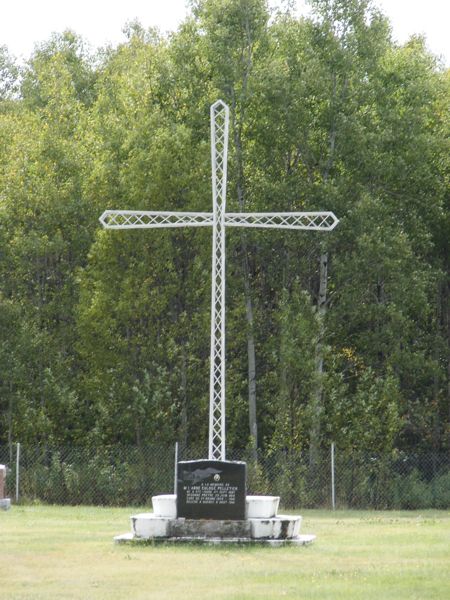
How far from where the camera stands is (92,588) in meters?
13.0

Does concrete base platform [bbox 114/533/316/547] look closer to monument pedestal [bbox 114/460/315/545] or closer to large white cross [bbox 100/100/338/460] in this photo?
monument pedestal [bbox 114/460/315/545]

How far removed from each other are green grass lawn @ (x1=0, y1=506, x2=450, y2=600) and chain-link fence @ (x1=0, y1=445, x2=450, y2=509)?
9652mm

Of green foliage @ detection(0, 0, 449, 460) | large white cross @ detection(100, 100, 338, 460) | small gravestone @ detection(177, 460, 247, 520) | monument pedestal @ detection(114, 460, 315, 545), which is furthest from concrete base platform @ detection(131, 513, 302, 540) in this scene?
green foliage @ detection(0, 0, 449, 460)

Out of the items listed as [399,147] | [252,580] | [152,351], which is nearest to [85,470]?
[152,351]

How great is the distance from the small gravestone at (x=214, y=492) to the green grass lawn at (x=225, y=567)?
2.09 ft

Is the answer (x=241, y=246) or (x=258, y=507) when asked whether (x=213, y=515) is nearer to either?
(x=258, y=507)

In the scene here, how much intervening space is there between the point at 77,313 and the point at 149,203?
3.73m

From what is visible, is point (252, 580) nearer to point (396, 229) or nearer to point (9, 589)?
point (9, 589)

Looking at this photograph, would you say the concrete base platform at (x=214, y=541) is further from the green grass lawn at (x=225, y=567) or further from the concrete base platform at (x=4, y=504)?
the concrete base platform at (x=4, y=504)

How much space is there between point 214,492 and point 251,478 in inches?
496

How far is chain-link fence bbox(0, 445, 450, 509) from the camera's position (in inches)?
1185

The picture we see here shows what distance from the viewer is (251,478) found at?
2981cm

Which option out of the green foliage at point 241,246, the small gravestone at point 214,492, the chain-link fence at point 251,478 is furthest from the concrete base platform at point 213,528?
the green foliage at point 241,246

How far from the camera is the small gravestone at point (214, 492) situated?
1733 cm
